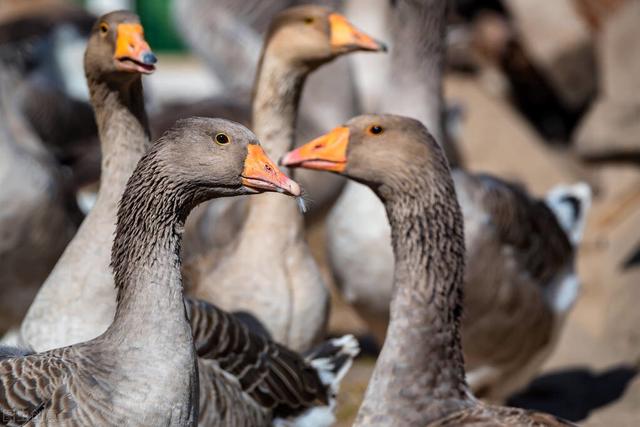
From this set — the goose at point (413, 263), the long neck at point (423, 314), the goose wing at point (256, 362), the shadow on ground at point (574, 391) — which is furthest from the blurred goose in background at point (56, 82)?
the long neck at point (423, 314)

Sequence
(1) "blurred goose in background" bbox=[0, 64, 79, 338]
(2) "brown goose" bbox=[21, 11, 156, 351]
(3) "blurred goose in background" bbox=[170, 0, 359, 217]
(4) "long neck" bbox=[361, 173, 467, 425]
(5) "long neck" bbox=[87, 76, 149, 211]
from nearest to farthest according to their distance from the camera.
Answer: (4) "long neck" bbox=[361, 173, 467, 425]
(2) "brown goose" bbox=[21, 11, 156, 351]
(5) "long neck" bbox=[87, 76, 149, 211]
(1) "blurred goose in background" bbox=[0, 64, 79, 338]
(3) "blurred goose in background" bbox=[170, 0, 359, 217]

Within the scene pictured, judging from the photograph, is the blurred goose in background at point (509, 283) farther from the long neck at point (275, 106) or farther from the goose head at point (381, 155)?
the goose head at point (381, 155)

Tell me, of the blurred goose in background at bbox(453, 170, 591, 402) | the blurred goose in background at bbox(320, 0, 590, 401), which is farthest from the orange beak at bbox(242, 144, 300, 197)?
the blurred goose in background at bbox(453, 170, 591, 402)

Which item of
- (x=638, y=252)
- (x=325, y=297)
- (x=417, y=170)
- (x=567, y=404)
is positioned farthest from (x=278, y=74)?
(x=638, y=252)

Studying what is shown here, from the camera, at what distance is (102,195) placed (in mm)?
4848

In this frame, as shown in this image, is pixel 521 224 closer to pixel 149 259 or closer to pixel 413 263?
pixel 413 263

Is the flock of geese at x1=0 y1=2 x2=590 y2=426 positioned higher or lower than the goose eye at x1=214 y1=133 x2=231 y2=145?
lower

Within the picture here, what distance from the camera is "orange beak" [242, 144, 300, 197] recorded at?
397cm

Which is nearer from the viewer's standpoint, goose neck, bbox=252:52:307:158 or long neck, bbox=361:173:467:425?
long neck, bbox=361:173:467:425

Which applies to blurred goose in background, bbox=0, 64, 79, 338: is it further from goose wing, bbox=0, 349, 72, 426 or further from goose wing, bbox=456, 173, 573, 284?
goose wing, bbox=0, 349, 72, 426

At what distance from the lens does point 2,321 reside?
7.22m

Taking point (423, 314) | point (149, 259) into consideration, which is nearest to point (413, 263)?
point (423, 314)

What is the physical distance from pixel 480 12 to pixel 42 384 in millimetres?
11006

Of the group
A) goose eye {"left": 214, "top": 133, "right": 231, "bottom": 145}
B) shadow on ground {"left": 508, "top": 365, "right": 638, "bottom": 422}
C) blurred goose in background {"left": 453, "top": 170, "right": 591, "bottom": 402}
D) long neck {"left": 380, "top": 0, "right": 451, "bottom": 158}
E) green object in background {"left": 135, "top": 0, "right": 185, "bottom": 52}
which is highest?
green object in background {"left": 135, "top": 0, "right": 185, "bottom": 52}
